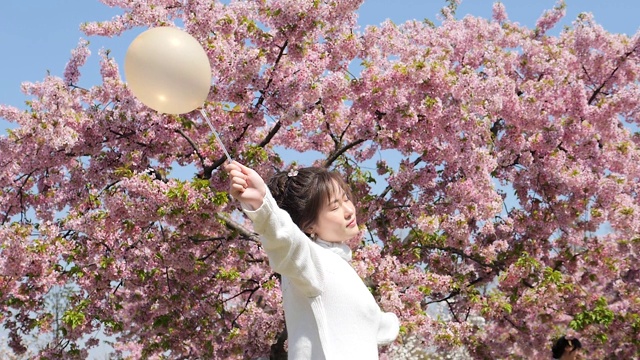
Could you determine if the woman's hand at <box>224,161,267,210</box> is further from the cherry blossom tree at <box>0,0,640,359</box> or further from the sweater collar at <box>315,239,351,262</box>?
the cherry blossom tree at <box>0,0,640,359</box>

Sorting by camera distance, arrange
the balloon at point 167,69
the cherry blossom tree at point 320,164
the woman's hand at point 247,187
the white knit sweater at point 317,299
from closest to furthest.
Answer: the woman's hand at point 247,187
the white knit sweater at point 317,299
the balloon at point 167,69
the cherry blossom tree at point 320,164

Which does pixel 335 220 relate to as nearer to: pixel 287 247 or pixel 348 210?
pixel 348 210

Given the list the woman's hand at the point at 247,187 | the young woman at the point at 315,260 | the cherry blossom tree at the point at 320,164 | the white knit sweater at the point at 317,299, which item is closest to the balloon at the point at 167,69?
the young woman at the point at 315,260

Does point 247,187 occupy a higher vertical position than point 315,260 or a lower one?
higher

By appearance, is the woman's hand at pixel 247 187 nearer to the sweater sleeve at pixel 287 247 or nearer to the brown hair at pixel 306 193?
the sweater sleeve at pixel 287 247

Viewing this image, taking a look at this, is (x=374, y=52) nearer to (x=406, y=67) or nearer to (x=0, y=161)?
(x=406, y=67)

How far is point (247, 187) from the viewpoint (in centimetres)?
275

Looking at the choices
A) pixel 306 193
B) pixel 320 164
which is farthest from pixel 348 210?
pixel 320 164

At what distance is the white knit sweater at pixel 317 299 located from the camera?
2.86 m

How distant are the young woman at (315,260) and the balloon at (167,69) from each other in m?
0.52

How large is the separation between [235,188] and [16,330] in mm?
8450

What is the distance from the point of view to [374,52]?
9883 mm

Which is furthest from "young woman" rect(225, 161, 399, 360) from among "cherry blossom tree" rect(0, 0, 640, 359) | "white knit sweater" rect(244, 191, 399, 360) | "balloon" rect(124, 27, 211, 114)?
"cherry blossom tree" rect(0, 0, 640, 359)

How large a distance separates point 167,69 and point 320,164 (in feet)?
22.4
